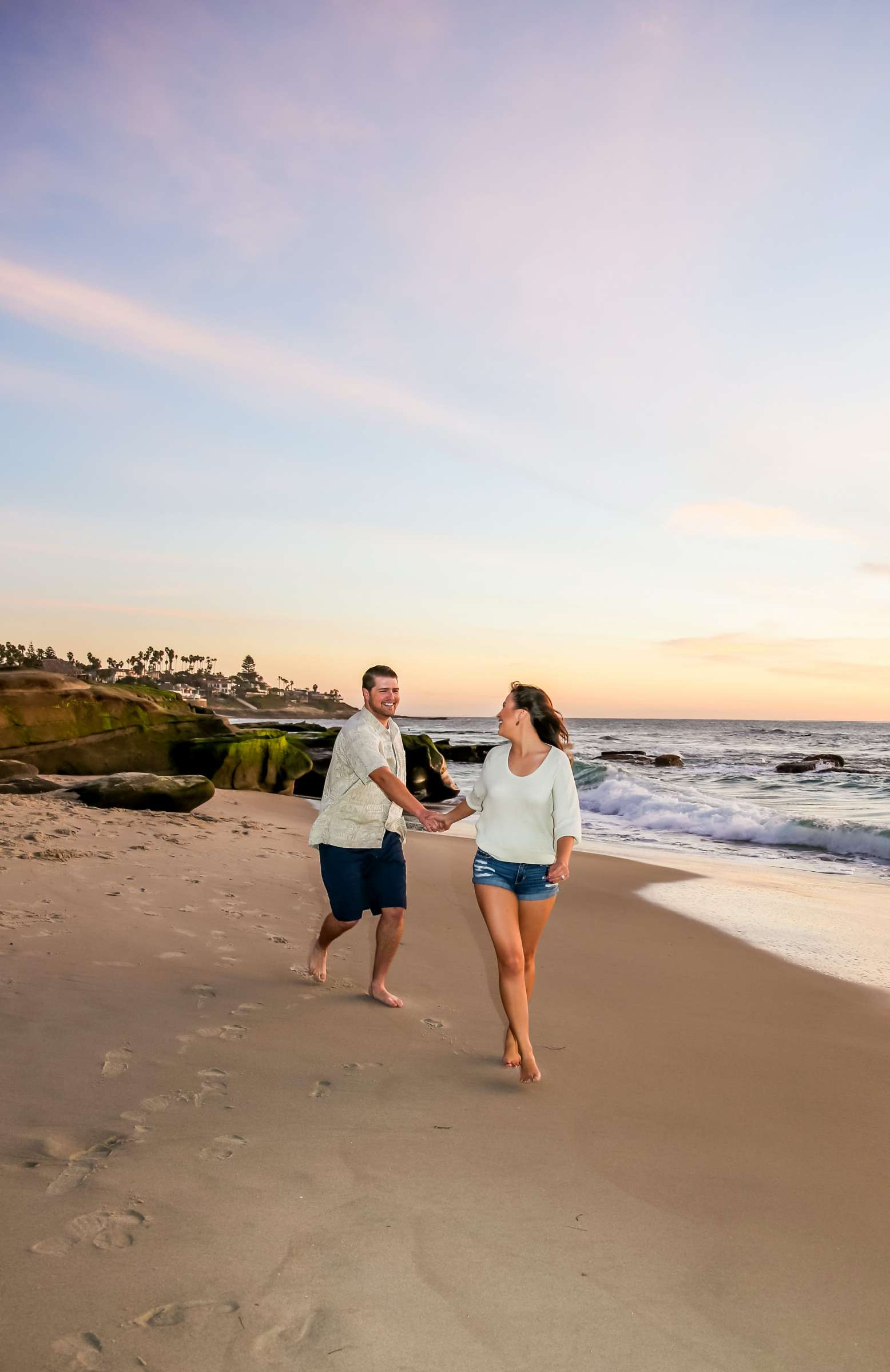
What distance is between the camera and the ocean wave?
1548cm

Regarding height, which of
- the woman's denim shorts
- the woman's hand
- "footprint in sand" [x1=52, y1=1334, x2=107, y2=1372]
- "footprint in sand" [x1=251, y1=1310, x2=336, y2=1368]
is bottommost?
"footprint in sand" [x1=251, y1=1310, x2=336, y2=1368]

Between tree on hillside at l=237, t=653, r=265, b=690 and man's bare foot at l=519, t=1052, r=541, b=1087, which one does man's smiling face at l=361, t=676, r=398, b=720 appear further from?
tree on hillside at l=237, t=653, r=265, b=690

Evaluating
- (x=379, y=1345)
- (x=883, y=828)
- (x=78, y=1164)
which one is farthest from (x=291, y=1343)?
(x=883, y=828)

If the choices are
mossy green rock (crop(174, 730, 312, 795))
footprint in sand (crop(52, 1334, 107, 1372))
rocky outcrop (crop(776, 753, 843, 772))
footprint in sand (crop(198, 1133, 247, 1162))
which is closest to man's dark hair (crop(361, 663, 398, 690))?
footprint in sand (crop(198, 1133, 247, 1162))

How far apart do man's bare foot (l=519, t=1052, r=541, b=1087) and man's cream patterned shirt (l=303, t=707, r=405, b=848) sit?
1.66 m

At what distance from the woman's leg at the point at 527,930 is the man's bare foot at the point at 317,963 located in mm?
1583

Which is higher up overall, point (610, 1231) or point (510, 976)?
point (510, 976)

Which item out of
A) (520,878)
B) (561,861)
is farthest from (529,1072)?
(561,861)

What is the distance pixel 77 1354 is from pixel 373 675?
3.81 meters

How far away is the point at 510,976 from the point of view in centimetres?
439

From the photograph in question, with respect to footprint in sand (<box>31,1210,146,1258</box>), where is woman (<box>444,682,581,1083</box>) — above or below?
above

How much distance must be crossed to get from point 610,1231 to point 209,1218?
4.58ft

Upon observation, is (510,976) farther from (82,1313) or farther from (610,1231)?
(82,1313)

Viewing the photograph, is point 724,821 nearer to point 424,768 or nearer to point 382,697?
point 424,768
